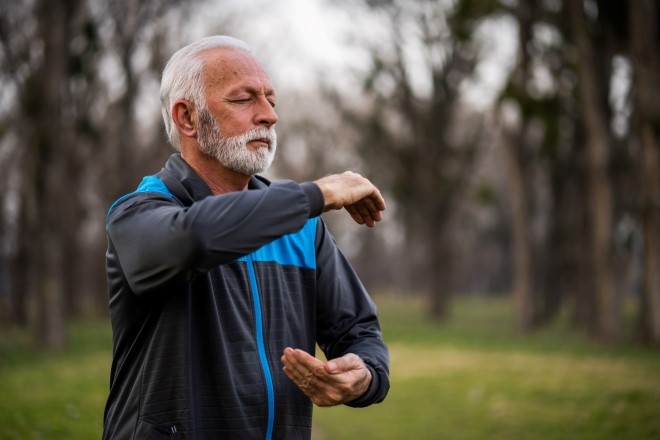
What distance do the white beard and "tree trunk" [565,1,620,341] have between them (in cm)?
1671

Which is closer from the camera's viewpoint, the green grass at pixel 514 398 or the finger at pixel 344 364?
the finger at pixel 344 364

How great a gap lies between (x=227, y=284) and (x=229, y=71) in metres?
0.69

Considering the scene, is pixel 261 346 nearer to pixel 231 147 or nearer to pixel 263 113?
pixel 231 147

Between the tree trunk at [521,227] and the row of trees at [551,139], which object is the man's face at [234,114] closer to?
the row of trees at [551,139]

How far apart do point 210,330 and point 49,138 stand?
1678 cm

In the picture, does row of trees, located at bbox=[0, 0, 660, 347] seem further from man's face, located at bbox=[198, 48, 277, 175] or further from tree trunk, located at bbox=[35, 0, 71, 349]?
man's face, located at bbox=[198, 48, 277, 175]

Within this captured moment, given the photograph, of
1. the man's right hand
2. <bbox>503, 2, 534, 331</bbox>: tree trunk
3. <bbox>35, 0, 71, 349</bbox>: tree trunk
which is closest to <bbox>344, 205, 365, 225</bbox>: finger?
the man's right hand

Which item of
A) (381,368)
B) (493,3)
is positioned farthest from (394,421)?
(493,3)

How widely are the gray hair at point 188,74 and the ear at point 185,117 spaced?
22mm

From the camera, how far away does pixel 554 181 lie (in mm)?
26562

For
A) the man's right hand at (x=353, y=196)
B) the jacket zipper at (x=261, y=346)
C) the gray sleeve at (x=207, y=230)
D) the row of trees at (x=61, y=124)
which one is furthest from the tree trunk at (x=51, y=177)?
the gray sleeve at (x=207, y=230)

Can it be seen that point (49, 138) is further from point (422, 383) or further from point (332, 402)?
point (332, 402)

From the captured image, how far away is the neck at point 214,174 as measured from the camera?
106 inches

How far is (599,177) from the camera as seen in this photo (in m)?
18.2
